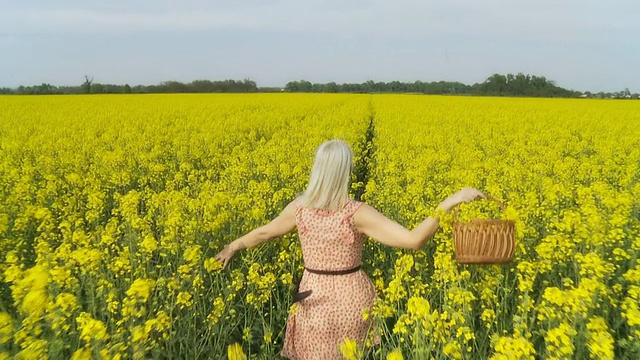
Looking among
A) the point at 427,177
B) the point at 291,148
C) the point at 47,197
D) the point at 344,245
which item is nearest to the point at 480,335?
the point at 344,245

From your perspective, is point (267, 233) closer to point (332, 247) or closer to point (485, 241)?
point (332, 247)

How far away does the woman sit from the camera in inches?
107

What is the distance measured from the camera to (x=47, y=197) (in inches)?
223

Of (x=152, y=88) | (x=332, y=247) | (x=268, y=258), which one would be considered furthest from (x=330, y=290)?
(x=152, y=88)

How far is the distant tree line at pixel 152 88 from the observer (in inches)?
1759

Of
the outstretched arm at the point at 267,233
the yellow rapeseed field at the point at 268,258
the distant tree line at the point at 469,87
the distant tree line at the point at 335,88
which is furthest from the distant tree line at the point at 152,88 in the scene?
the outstretched arm at the point at 267,233

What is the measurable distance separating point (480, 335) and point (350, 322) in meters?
0.75

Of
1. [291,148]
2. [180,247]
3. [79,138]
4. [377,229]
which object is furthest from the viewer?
[79,138]

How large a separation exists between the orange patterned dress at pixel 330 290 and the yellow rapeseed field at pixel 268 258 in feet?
0.57

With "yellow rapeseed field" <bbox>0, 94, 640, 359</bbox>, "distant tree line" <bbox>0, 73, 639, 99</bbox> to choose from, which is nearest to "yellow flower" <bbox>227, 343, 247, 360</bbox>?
"yellow rapeseed field" <bbox>0, 94, 640, 359</bbox>

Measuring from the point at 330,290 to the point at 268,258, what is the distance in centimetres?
123

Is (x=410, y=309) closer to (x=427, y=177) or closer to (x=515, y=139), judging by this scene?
(x=427, y=177)

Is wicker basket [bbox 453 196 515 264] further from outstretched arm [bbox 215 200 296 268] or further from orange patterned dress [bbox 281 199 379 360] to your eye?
outstretched arm [bbox 215 200 296 268]

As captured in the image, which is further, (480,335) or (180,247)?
(180,247)
